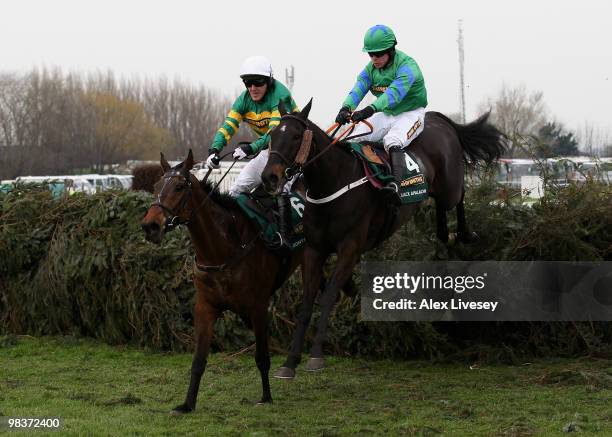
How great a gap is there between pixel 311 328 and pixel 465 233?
1.88 m

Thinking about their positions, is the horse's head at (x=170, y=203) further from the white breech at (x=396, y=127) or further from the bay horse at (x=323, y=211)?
the white breech at (x=396, y=127)

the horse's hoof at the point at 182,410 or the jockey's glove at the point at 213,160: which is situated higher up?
the jockey's glove at the point at 213,160

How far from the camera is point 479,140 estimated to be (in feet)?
29.8

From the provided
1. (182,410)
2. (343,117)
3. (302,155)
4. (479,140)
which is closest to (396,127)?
(343,117)

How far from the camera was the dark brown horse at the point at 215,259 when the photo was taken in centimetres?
599

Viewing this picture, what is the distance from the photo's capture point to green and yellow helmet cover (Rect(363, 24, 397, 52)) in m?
7.50

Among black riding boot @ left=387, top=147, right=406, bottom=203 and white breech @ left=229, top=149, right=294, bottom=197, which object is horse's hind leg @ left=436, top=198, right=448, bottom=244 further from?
white breech @ left=229, top=149, right=294, bottom=197

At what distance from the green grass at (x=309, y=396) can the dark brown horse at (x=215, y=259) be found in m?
0.47

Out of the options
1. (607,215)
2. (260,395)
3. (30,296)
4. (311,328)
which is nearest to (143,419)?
(260,395)

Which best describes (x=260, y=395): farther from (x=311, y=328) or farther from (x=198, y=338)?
(x=311, y=328)

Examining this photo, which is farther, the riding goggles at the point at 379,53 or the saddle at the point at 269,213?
the riding goggles at the point at 379,53

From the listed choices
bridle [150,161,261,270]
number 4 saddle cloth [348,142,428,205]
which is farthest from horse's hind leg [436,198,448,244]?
bridle [150,161,261,270]

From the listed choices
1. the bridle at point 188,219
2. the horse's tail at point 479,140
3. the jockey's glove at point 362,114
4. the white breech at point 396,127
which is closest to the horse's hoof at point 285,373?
the bridle at point 188,219

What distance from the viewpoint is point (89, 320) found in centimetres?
977
